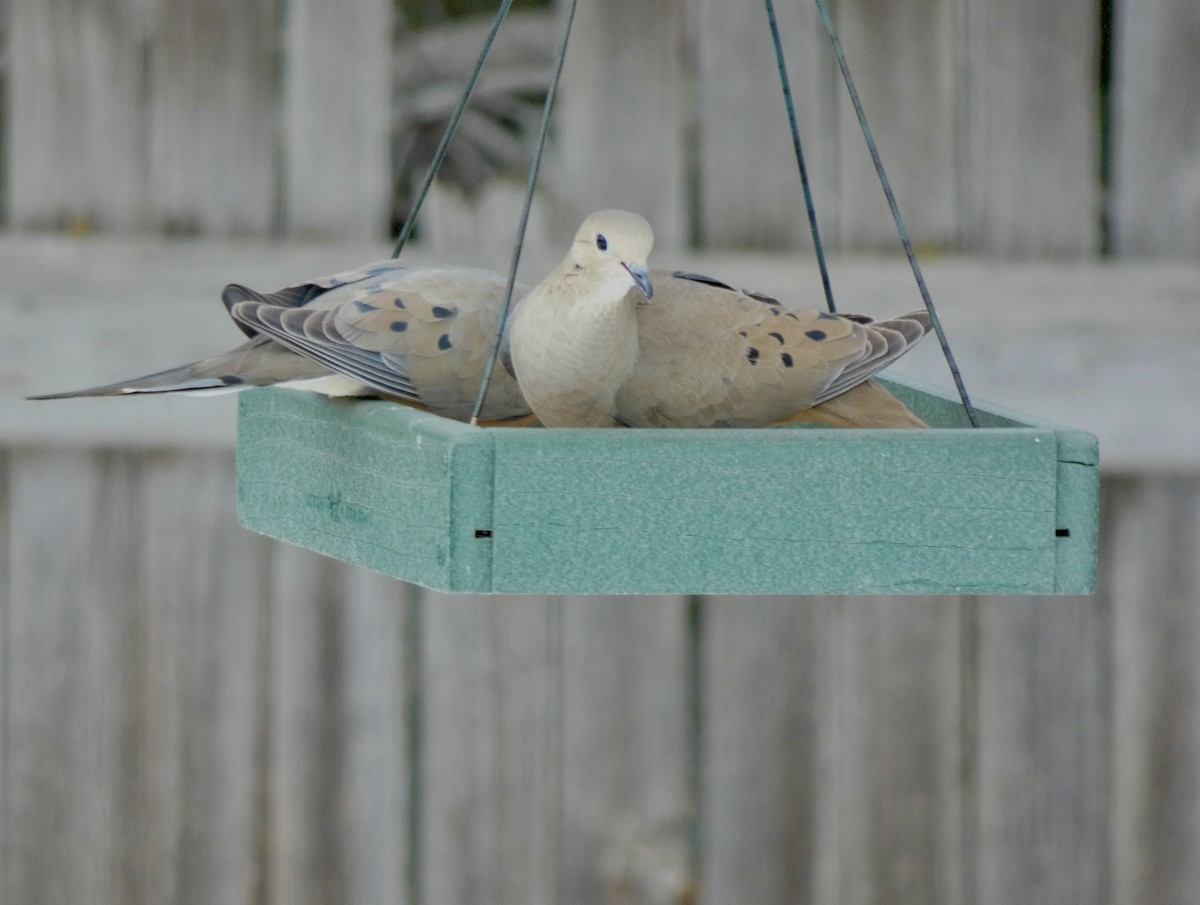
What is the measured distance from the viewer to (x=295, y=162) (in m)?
2.55

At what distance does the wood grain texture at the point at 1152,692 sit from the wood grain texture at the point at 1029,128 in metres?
0.47

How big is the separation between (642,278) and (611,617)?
3.86 feet

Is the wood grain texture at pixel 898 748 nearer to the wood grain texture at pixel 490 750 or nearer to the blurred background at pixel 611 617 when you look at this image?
the blurred background at pixel 611 617

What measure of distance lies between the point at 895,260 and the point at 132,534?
1.38 meters

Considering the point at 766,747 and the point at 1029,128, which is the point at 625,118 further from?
the point at 766,747

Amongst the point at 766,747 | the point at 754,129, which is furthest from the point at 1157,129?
the point at 766,747

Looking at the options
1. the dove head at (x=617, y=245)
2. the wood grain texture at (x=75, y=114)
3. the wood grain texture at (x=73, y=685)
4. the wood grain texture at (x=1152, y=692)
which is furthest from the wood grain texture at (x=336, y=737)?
the wood grain texture at (x=1152, y=692)

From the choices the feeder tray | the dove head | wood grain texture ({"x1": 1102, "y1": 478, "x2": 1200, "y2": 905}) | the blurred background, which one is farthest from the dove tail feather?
wood grain texture ({"x1": 1102, "y1": 478, "x2": 1200, "y2": 905})

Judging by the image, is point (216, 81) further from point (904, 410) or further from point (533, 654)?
point (904, 410)

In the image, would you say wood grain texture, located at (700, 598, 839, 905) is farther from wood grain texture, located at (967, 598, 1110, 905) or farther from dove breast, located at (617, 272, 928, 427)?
dove breast, located at (617, 272, 928, 427)

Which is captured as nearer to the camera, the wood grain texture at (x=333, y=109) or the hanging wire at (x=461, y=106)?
the hanging wire at (x=461, y=106)

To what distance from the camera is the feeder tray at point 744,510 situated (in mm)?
1345

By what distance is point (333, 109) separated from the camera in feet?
8.36

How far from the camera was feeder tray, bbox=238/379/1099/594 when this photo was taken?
134cm
